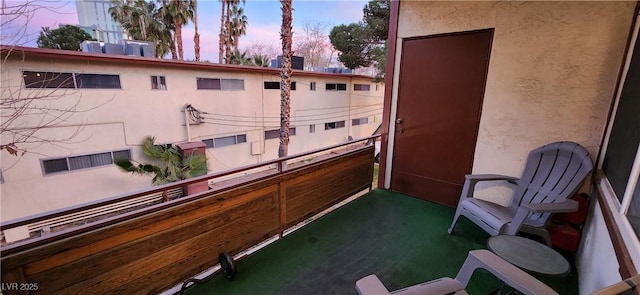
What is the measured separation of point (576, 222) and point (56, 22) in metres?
5.66

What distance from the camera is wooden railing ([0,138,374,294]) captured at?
121 centimetres

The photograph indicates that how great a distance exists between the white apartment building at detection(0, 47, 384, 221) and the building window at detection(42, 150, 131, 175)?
0.05 ft

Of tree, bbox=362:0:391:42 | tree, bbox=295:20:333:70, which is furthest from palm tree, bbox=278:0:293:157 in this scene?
tree, bbox=295:20:333:70

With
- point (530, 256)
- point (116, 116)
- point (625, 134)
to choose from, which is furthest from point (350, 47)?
point (530, 256)

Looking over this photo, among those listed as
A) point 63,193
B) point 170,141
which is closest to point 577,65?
point 170,141

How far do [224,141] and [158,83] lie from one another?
2.32 metres

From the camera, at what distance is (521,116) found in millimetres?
2455

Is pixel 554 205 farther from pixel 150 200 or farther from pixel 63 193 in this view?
pixel 63 193

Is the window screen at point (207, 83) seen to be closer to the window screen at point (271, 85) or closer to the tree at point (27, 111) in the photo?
the window screen at point (271, 85)

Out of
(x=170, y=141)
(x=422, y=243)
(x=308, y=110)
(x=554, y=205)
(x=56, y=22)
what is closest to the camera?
(x=554, y=205)

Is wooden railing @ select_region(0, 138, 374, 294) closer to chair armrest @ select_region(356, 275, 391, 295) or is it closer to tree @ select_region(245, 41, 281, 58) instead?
chair armrest @ select_region(356, 275, 391, 295)

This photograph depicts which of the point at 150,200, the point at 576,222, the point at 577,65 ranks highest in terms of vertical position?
the point at 577,65

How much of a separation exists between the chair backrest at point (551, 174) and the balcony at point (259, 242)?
21.6 inches

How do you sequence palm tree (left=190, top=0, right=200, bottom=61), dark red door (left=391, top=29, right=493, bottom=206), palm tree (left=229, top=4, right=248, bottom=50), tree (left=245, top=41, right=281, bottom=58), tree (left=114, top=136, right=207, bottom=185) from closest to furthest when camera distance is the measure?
dark red door (left=391, top=29, right=493, bottom=206)
tree (left=114, top=136, right=207, bottom=185)
palm tree (left=190, top=0, right=200, bottom=61)
palm tree (left=229, top=4, right=248, bottom=50)
tree (left=245, top=41, right=281, bottom=58)
